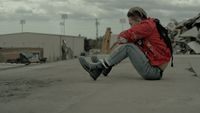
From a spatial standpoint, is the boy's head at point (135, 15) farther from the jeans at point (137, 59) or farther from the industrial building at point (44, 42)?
the industrial building at point (44, 42)

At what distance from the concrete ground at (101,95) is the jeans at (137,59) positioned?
0.17 metres

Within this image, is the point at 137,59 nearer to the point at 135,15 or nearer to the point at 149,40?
the point at 149,40

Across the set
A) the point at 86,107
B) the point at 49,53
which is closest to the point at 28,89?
the point at 86,107

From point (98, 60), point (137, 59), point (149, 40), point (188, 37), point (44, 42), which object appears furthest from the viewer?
point (44, 42)

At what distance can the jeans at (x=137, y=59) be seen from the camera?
8836mm

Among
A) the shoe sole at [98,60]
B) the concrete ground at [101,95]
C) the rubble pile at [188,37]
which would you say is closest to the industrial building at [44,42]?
the rubble pile at [188,37]

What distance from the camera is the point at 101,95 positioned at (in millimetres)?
7043

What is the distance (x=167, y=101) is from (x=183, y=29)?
27.0 metres

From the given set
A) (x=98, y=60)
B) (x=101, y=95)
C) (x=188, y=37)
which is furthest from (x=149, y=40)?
(x=188, y=37)

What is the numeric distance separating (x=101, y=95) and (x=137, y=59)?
6.55 feet

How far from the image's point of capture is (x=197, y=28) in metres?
30.5

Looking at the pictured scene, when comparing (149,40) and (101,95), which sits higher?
(149,40)

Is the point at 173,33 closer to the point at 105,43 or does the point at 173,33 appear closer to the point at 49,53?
the point at 105,43

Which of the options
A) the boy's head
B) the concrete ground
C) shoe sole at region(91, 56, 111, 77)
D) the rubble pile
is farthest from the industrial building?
the concrete ground
